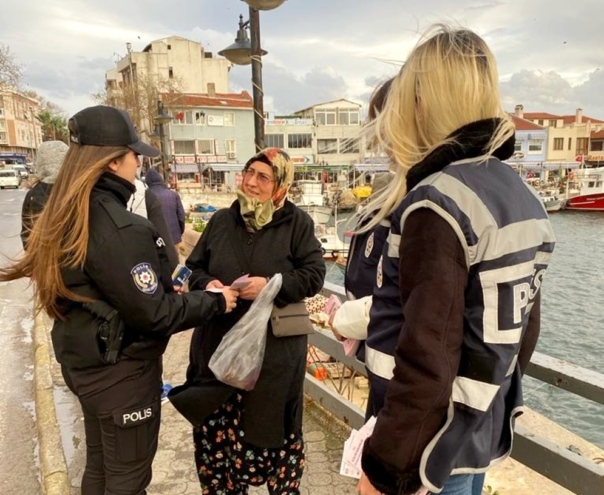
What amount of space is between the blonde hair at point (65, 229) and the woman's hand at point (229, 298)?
0.62m

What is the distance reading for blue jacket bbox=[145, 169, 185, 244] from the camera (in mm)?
6879

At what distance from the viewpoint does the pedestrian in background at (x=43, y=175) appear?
3485 mm

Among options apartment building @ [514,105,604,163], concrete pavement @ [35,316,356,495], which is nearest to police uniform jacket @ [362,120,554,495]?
concrete pavement @ [35,316,356,495]

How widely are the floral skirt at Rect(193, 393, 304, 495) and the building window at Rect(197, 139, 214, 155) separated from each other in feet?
164

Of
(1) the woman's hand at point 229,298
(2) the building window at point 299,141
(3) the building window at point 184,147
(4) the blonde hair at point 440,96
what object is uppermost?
(2) the building window at point 299,141

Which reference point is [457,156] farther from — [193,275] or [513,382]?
[193,275]

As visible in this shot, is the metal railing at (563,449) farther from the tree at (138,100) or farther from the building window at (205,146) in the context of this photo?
the building window at (205,146)

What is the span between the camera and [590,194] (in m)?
45.5

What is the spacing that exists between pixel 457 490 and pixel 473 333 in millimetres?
522

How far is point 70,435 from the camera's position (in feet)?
11.0

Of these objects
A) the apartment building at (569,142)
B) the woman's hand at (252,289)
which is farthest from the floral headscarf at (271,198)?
the apartment building at (569,142)

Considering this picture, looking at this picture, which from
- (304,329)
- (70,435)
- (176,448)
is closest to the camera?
(304,329)

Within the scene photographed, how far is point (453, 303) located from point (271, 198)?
59.4 inches

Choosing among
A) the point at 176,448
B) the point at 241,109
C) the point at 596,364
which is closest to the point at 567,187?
the point at 241,109
